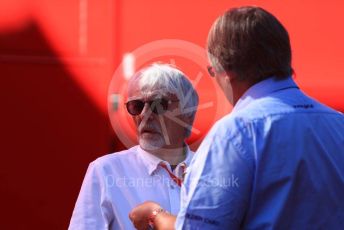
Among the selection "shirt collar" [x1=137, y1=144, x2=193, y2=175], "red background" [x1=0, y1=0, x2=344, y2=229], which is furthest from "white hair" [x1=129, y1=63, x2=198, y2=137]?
"red background" [x1=0, y1=0, x2=344, y2=229]

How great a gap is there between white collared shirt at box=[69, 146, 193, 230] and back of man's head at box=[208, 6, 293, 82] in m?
0.79

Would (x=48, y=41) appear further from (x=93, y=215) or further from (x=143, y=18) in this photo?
(x=93, y=215)

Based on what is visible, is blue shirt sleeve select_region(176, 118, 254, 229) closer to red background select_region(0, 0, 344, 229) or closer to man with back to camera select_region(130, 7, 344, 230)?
man with back to camera select_region(130, 7, 344, 230)

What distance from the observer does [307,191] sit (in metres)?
1.61

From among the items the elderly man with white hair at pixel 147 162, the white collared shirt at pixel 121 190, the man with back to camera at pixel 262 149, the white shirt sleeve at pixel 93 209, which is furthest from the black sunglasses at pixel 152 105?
the man with back to camera at pixel 262 149

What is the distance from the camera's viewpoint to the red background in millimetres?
3188

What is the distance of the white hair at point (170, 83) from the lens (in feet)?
8.34

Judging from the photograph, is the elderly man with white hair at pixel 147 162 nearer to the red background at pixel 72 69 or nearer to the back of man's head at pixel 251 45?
A: the red background at pixel 72 69

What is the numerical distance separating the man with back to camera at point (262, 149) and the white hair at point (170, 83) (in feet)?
2.68

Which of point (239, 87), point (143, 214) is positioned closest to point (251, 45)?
point (239, 87)

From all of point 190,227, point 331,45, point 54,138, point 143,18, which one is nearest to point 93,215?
point 190,227

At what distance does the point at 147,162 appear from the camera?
2.47 meters

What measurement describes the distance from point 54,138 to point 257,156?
1.82m

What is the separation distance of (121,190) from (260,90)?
2.76ft
